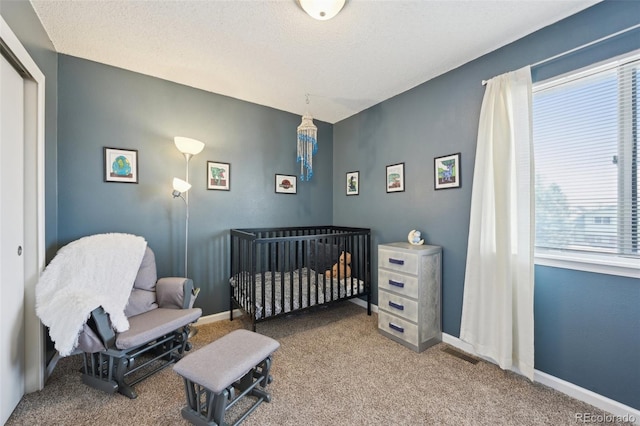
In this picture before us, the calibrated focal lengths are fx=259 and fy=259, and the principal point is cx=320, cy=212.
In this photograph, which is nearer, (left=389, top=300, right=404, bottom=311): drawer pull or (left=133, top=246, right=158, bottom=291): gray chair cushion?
(left=133, top=246, right=158, bottom=291): gray chair cushion

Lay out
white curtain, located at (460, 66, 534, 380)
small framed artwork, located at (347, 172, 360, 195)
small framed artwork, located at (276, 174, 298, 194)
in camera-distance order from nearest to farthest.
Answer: white curtain, located at (460, 66, 534, 380)
small framed artwork, located at (276, 174, 298, 194)
small framed artwork, located at (347, 172, 360, 195)

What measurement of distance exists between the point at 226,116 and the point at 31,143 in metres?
1.67

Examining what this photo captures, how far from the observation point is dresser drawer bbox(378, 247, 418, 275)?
235 centimetres

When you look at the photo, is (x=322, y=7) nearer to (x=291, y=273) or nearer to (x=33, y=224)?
(x=291, y=273)

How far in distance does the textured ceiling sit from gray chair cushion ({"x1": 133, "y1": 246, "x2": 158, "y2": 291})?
5.73 feet

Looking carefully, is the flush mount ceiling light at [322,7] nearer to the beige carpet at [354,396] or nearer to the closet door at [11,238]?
the closet door at [11,238]

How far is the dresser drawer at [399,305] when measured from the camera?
2346 mm

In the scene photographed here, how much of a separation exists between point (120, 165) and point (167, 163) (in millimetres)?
391

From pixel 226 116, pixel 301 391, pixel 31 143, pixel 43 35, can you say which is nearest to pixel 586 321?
pixel 301 391

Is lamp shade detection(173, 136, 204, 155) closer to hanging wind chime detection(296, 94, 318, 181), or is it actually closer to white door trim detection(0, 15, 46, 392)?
white door trim detection(0, 15, 46, 392)

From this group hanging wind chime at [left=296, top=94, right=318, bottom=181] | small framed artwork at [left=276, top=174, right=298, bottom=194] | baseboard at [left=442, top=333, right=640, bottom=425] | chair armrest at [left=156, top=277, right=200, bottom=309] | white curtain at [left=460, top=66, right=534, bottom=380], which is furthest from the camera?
small framed artwork at [left=276, top=174, right=298, bottom=194]

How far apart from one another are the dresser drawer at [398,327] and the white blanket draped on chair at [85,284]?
7.07 ft

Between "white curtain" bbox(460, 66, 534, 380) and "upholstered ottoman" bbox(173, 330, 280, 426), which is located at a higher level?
"white curtain" bbox(460, 66, 534, 380)

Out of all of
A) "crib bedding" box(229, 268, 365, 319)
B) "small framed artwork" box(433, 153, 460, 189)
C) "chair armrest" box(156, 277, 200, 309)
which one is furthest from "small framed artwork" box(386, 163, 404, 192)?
"chair armrest" box(156, 277, 200, 309)
